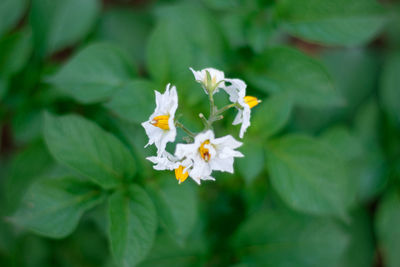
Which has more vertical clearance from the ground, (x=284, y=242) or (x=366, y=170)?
(x=366, y=170)

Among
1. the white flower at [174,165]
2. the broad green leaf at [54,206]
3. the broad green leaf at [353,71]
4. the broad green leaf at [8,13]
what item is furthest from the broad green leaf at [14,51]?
the broad green leaf at [353,71]

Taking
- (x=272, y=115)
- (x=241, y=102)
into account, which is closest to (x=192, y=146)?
(x=241, y=102)

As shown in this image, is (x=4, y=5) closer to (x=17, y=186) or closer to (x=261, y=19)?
(x=17, y=186)

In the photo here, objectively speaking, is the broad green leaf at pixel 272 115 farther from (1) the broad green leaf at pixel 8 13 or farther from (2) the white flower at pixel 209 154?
(1) the broad green leaf at pixel 8 13

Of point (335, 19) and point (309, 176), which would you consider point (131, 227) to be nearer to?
point (309, 176)

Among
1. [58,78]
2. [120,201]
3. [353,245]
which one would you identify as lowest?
[353,245]

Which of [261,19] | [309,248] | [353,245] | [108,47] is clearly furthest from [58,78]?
[353,245]

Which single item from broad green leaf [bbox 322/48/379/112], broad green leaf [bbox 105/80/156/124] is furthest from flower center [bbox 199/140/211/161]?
broad green leaf [bbox 322/48/379/112]
